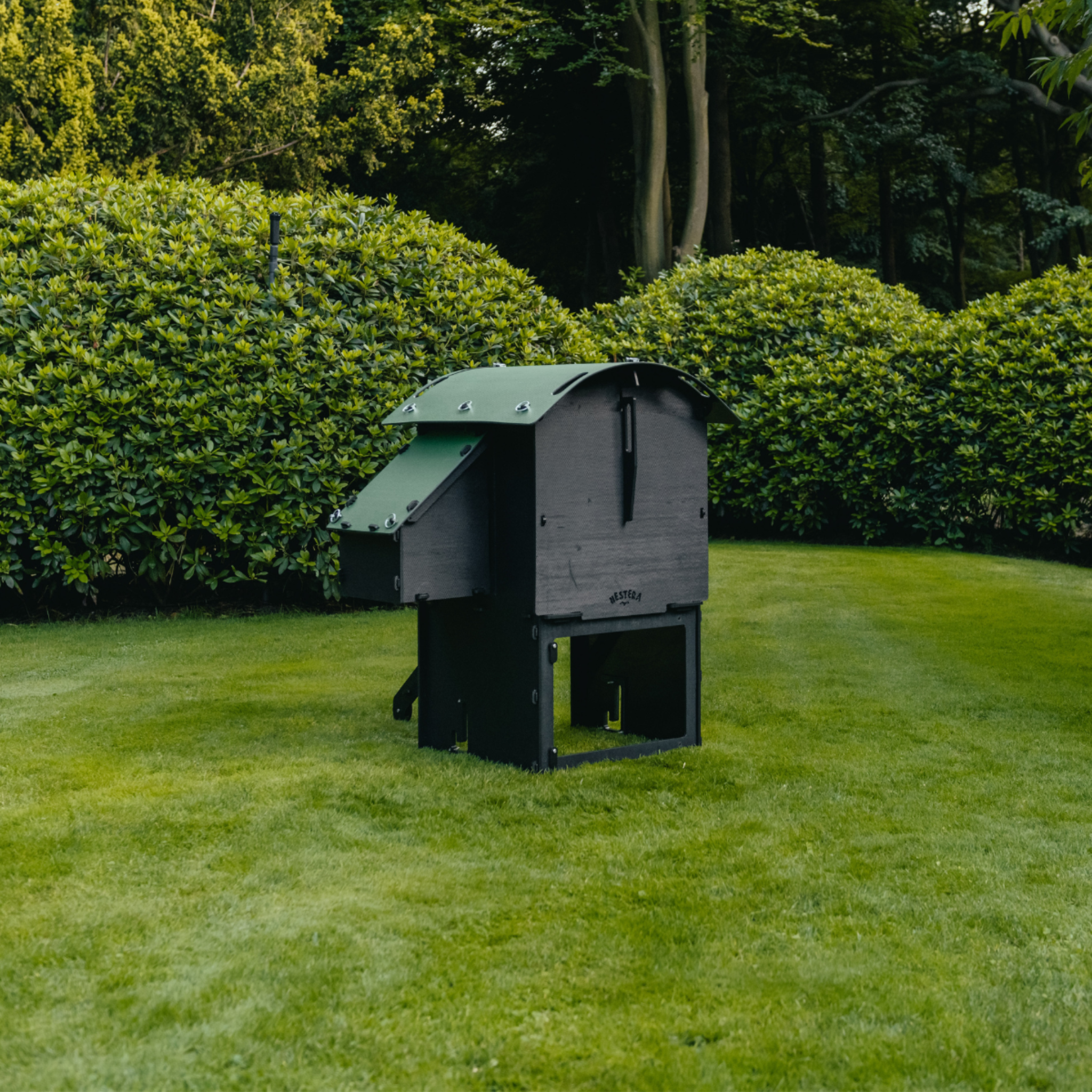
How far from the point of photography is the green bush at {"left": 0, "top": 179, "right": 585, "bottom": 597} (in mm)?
8758

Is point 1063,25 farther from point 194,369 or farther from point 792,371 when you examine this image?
point 792,371

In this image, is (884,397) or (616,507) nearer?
(616,507)

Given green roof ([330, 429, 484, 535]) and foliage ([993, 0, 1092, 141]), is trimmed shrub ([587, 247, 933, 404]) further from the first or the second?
green roof ([330, 429, 484, 535])

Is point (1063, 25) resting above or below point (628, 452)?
above

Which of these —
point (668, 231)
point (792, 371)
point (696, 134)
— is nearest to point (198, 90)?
point (668, 231)

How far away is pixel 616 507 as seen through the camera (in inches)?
211

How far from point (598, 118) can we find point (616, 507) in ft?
70.5

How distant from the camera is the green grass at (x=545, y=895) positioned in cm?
294

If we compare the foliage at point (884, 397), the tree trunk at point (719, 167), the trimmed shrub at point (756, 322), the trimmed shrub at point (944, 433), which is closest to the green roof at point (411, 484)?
the trimmed shrub at point (944, 433)

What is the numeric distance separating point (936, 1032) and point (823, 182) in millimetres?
26724

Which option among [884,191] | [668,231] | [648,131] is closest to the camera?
[648,131]

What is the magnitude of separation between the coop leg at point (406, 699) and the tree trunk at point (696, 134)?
14051 mm

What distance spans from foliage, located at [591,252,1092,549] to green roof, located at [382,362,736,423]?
7291 mm

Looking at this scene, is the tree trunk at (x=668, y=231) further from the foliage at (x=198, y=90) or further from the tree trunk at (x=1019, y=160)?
the tree trunk at (x=1019, y=160)
